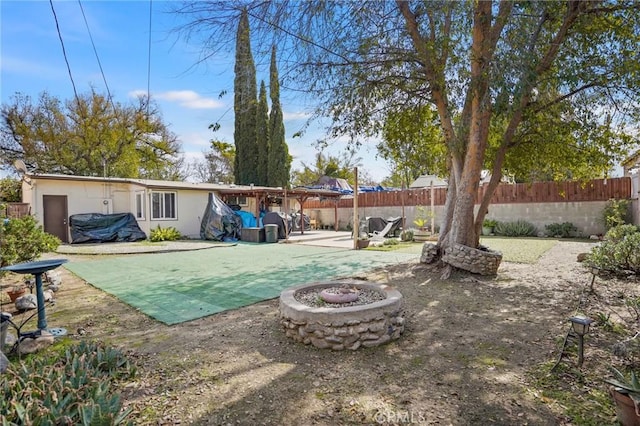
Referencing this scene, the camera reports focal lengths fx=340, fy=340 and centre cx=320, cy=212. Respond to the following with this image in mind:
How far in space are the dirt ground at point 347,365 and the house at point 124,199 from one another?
9637mm

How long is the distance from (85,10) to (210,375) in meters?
5.65

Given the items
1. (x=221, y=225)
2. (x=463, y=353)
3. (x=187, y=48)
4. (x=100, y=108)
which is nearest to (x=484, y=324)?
(x=463, y=353)

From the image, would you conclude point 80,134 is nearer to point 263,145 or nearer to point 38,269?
point 263,145

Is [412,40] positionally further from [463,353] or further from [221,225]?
[221,225]

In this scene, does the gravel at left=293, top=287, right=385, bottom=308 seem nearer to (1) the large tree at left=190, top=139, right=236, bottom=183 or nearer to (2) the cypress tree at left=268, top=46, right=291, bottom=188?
(2) the cypress tree at left=268, top=46, right=291, bottom=188

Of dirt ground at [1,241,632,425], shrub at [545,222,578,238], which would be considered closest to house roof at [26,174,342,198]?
shrub at [545,222,578,238]

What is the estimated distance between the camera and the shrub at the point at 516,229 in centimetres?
1342

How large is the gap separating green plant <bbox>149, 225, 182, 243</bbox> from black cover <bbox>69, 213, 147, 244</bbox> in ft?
2.32

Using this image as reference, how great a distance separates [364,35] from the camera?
5883 mm

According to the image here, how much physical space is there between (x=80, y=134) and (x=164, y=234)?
39.2 feet

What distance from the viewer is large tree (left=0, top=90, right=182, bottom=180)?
1939cm

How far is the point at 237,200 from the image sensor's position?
17625mm

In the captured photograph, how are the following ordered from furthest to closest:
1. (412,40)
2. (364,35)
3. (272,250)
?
1. (272,250)
2. (412,40)
3. (364,35)

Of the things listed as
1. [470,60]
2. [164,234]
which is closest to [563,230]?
[470,60]
